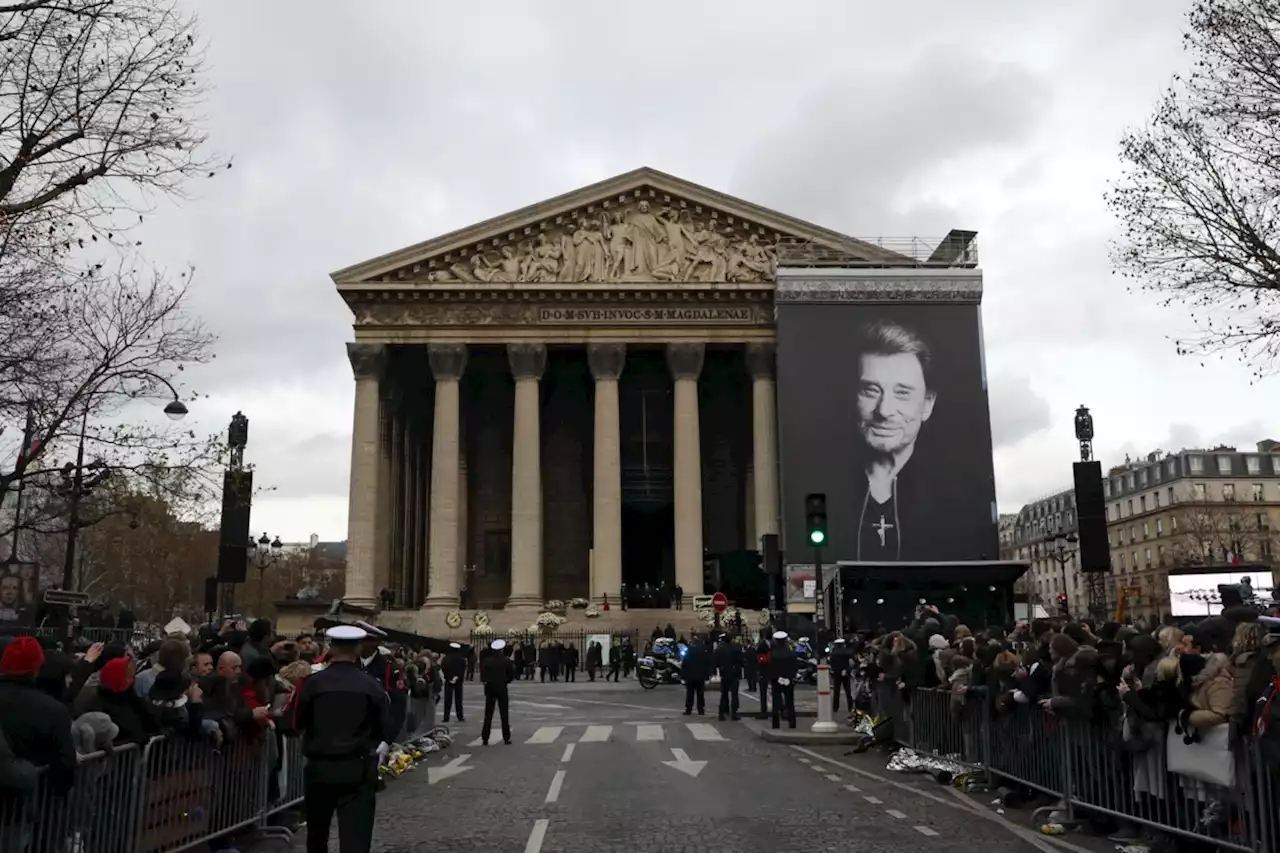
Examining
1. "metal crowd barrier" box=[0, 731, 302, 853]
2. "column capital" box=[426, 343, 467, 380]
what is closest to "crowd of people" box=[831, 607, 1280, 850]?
"metal crowd barrier" box=[0, 731, 302, 853]

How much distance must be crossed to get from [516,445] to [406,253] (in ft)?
28.8

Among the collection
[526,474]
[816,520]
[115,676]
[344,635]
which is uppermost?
[526,474]

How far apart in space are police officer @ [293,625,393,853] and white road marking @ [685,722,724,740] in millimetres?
12086

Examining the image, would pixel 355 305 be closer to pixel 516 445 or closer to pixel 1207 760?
pixel 516 445

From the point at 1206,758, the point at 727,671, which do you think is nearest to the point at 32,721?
the point at 1206,758

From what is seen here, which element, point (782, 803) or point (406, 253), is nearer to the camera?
point (782, 803)

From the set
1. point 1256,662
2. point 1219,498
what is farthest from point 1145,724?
point 1219,498

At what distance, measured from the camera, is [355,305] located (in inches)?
1763

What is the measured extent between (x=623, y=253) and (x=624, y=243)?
44 centimetres

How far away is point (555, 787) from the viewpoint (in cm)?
1223

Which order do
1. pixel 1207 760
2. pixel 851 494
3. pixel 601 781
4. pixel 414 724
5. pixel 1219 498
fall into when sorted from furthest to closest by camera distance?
pixel 1219 498
pixel 851 494
pixel 414 724
pixel 601 781
pixel 1207 760

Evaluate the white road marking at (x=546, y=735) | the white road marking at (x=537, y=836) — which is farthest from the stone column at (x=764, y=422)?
the white road marking at (x=537, y=836)

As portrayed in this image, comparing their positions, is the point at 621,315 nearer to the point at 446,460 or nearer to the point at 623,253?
the point at 623,253

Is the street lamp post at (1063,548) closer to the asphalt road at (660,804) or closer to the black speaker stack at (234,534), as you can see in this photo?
the asphalt road at (660,804)
